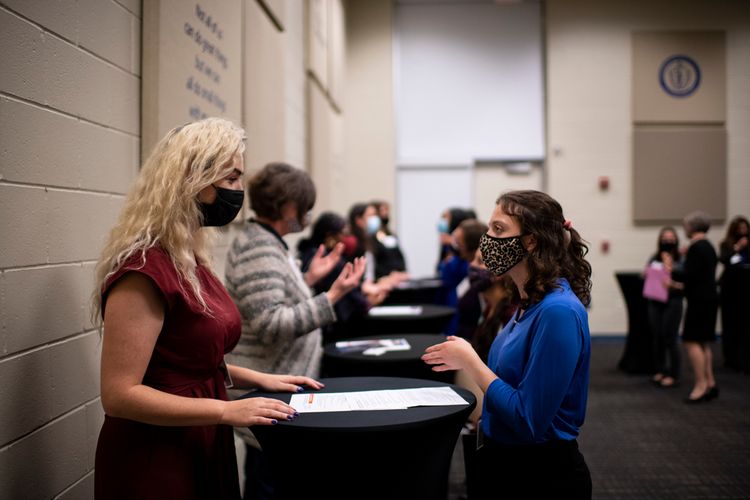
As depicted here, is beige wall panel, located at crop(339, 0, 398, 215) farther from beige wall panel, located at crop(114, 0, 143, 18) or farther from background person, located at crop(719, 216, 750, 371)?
beige wall panel, located at crop(114, 0, 143, 18)

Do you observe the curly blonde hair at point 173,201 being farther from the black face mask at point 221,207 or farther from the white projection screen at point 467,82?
the white projection screen at point 467,82

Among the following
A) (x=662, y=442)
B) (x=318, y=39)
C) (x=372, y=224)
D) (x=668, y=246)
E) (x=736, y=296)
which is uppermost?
(x=318, y=39)

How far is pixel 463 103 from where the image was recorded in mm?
8281

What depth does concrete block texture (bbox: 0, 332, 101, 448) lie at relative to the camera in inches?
52.7

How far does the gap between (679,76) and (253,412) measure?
8234mm

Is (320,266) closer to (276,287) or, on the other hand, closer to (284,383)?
(276,287)

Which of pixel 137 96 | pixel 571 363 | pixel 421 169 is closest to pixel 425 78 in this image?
pixel 421 169

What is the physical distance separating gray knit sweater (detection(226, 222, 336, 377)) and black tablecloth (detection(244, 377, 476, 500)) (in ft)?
1.89

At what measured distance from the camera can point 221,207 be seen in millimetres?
1556

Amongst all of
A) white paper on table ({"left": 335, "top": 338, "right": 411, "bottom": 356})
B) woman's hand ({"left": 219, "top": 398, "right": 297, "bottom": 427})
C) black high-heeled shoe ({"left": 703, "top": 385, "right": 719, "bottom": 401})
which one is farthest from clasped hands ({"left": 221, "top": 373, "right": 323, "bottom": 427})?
black high-heeled shoe ({"left": 703, "top": 385, "right": 719, "bottom": 401})

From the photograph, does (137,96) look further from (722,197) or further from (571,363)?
(722,197)

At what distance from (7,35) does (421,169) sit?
712cm

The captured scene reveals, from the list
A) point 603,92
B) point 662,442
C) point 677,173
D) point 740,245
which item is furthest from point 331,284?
point 677,173

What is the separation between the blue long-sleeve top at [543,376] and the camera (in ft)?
4.76
